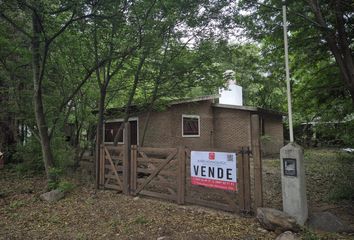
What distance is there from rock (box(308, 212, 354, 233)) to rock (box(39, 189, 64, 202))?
5.73 metres

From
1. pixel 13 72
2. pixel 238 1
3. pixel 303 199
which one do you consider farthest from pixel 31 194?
pixel 238 1

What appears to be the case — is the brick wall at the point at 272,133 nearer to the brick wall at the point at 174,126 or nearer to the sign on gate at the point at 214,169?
the brick wall at the point at 174,126

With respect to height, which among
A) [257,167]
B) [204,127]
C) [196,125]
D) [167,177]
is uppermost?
[196,125]

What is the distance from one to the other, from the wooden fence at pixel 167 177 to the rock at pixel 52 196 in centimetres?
112

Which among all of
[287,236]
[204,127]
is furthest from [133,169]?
[204,127]

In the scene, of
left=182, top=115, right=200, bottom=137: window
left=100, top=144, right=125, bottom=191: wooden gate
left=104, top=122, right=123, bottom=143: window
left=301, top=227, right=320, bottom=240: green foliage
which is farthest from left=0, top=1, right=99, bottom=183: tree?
left=182, top=115, right=200, bottom=137: window

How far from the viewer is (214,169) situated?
531cm

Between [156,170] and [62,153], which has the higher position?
[62,153]

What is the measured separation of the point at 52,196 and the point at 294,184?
5.68 meters

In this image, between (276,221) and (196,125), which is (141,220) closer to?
(276,221)

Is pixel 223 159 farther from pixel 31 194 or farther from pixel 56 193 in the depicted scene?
pixel 31 194

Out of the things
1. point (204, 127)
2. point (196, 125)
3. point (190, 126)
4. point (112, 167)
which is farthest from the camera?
point (204, 127)

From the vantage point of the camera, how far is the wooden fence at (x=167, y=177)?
193 inches

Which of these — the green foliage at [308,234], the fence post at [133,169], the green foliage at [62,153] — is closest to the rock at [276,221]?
the green foliage at [308,234]
